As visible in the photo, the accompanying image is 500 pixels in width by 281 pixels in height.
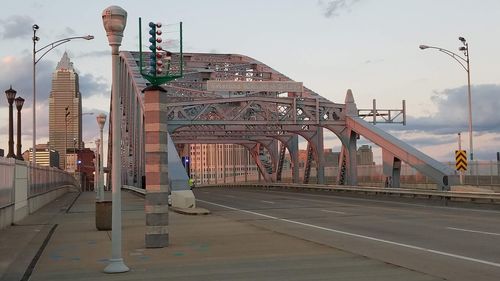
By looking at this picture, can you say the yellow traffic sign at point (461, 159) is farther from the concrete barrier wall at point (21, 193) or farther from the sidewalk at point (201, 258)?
the concrete barrier wall at point (21, 193)

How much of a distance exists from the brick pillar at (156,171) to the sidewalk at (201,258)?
0.44 meters

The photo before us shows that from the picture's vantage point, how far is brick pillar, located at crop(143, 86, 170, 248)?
550 inches

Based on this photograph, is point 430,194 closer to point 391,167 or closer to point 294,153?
point 391,167

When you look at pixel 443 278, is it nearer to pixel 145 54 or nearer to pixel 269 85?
pixel 269 85

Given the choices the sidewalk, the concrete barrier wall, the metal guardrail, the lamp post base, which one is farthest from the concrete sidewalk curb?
the lamp post base

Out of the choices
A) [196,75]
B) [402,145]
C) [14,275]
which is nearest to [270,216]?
[14,275]

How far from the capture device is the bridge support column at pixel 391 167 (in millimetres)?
45500

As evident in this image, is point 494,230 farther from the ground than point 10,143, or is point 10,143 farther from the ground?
point 10,143

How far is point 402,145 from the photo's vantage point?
1759 inches

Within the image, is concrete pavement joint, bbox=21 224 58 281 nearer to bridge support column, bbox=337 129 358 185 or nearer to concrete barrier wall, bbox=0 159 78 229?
concrete barrier wall, bbox=0 159 78 229

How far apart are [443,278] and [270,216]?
15551mm

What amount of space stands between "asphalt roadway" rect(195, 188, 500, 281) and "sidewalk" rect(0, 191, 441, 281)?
0.86m

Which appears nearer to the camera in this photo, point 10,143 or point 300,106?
point 10,143

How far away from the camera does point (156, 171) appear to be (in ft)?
46.9
